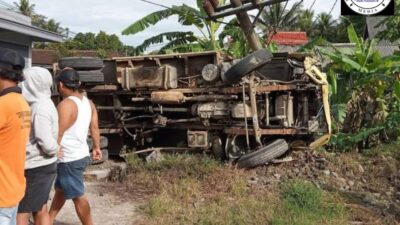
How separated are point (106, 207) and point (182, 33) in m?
9.70

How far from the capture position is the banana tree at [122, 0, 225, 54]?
14.6m

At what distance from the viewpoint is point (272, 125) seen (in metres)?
9.54

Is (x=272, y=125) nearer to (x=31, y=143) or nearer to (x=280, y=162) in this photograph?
(x=280, y=162)

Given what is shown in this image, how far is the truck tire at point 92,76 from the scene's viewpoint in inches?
411

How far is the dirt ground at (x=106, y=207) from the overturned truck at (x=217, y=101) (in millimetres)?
2281

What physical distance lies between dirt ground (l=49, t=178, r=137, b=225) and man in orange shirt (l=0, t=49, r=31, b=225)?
2887 millimetres

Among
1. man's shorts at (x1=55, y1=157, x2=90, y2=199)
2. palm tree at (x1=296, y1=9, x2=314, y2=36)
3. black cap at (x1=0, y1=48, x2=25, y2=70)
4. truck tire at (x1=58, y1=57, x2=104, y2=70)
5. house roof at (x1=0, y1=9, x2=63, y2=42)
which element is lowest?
man's shorts at (x1=55, y1=157, x2=90, y2=199)

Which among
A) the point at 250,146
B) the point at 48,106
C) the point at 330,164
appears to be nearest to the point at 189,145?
the point at 250,146

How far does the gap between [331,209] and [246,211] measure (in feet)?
3.64

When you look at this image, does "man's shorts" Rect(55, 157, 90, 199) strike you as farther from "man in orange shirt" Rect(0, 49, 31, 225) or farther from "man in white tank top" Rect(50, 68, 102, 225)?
"man in orange shirt" Rect(0, 49, 31, 225)

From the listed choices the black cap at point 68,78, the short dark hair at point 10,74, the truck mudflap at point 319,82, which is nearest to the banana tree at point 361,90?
the truck mudflap at point 319,82

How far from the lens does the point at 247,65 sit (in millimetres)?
9070

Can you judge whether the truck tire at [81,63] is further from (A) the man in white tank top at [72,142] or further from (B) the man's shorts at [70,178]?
(B) the man's shorts at [70,178]

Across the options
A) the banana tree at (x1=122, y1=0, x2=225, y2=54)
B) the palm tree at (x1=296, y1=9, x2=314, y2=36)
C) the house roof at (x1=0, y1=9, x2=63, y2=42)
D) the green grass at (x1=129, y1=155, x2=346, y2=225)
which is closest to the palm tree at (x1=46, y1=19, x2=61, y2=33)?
the palm tree at (x1=296, y1=9, x2=314, y2=36)
